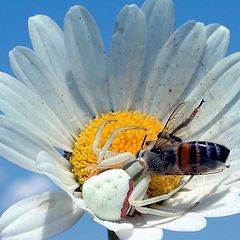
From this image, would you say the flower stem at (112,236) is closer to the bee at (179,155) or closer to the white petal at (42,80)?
the bee at (179,155)

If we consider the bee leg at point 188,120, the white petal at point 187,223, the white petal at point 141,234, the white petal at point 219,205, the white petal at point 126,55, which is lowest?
the white petal at point 219,205

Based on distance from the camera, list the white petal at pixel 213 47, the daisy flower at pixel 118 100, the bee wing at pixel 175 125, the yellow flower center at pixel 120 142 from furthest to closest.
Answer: the white petal at pixel 213 47
the yellow flower center at pixel 120 142
the bee wing at pixel 175 125
the daisy flower at pixel 118 100

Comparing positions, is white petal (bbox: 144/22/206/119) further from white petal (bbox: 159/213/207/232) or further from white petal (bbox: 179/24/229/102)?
white petal (bbox: 159/213/207/232)

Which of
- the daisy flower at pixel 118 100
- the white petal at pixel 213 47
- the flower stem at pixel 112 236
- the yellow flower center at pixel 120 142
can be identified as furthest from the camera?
the white petal at pixel 213 47

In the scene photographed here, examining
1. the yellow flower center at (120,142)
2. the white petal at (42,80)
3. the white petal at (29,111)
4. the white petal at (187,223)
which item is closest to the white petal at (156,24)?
the yellow flower center at (120,142)

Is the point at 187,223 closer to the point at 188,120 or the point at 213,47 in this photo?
the point at 188,120

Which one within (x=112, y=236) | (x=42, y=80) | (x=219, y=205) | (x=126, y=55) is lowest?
(x=219, y=205)

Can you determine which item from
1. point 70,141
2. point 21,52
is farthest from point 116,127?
point 21,52

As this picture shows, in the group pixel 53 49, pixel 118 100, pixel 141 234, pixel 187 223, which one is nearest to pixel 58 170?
pixel 141 234
